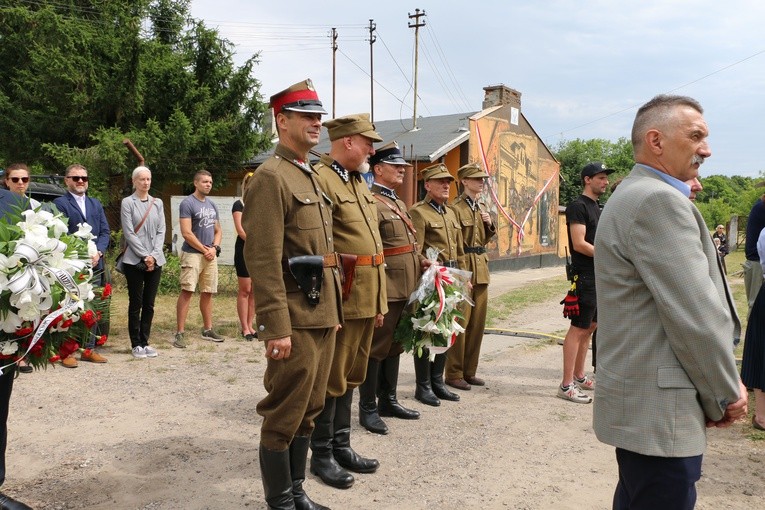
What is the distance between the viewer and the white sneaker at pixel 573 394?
5957 millimetres

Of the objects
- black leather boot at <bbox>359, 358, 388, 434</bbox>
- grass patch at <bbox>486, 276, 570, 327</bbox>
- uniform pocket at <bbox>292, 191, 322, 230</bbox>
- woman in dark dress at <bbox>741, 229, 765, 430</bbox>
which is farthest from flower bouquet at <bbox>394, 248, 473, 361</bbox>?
grass patch at <bbox>486, 276, 570, 327</bbox>

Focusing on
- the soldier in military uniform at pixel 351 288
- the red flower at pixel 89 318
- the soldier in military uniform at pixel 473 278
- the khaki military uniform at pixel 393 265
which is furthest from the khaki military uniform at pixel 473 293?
the red flower at pixel 89 318

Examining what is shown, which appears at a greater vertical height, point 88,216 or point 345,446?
point 88,216

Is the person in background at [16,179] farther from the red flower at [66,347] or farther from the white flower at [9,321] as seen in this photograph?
the white flower at [9,321]

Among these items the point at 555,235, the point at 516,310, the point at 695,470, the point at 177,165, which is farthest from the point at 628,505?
the point at 555,235

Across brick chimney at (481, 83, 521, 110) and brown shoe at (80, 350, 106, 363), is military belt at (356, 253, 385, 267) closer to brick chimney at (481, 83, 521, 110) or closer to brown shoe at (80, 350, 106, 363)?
brown shoe at (80, 350, 106, 363)

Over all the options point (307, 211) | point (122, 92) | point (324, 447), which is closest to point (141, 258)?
point (324, 447)

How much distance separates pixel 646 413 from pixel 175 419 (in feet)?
13.1

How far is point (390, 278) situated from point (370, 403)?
101cm

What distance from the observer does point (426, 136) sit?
22.3m

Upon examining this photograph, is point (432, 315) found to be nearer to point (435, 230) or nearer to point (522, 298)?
point (435, 230)

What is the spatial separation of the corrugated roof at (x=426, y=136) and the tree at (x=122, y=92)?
8.93 feet

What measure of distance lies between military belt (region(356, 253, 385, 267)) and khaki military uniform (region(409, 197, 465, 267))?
162 cm

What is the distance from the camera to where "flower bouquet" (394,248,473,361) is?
5.22 metres
